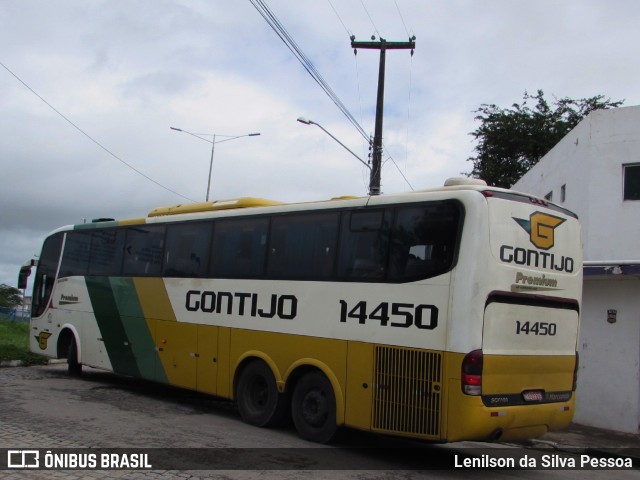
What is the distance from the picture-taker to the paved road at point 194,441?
7.06m

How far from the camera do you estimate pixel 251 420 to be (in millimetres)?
9766

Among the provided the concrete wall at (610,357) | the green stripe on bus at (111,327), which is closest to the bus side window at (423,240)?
the concrete wall at (610,357)

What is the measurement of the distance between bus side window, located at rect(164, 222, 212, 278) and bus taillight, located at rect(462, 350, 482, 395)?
523 centimetres

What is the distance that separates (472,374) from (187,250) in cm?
603

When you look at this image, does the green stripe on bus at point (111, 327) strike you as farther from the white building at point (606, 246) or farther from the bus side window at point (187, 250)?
the white building at point (606, 246)

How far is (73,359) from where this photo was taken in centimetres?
1407

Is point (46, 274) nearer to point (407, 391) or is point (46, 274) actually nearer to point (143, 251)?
point (143, 251)

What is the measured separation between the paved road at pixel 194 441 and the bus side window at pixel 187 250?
237 cm

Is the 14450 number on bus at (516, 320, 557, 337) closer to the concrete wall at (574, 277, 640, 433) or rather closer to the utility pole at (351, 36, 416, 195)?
the concrete wall at (574, 277, 640, 433)

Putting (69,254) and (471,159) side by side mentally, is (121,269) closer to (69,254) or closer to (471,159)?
(69,254)

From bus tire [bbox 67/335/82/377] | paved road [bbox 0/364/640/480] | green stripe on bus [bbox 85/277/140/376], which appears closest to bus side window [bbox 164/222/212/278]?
green stripe on bus [bbox 85/277/140/376]

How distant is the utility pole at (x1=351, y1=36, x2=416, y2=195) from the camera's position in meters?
19.0

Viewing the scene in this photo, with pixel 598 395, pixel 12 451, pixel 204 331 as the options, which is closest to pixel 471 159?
pixel 598 395

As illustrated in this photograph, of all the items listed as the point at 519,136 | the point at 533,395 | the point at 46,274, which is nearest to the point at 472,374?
the point at 533,395
